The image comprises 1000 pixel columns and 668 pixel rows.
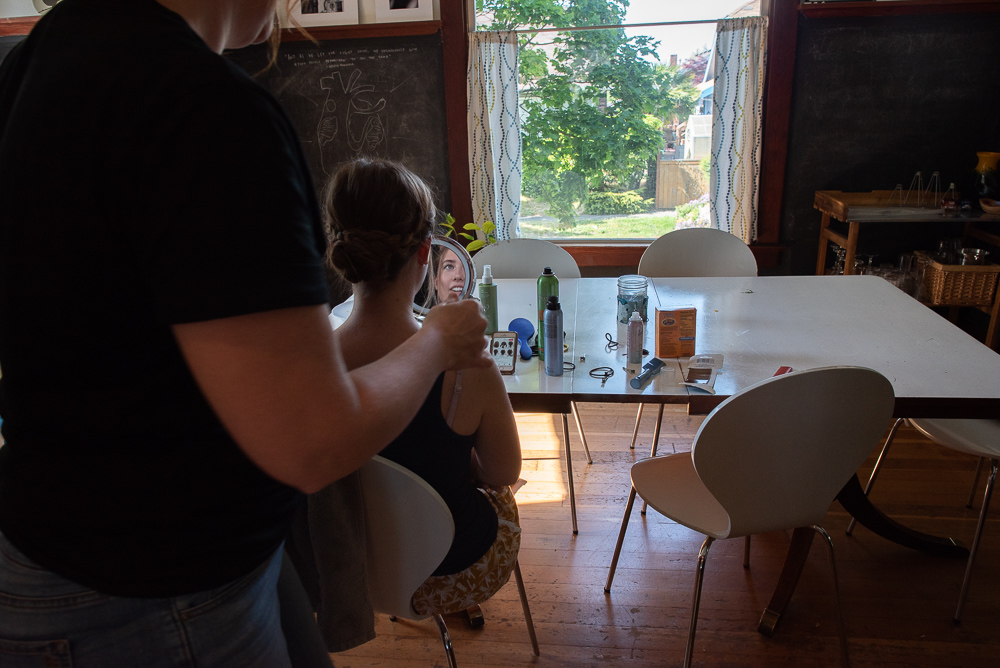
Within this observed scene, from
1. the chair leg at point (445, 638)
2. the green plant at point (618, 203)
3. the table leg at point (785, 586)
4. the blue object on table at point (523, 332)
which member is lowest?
the table leg at point (785, 586)

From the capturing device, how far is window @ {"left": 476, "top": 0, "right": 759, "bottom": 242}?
3781 mm

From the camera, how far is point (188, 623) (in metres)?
0.67

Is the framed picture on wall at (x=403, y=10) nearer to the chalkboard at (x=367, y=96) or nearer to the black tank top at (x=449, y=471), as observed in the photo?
the chalkboard at (x=367, y=96)

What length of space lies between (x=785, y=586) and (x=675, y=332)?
0.71m

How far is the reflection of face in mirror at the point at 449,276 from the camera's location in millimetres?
1852

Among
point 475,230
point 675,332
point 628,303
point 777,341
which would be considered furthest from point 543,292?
point 475,230

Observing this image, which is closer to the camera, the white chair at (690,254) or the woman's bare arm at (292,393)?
the woman's bare arm at (292,393)

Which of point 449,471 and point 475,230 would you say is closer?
point 449,471

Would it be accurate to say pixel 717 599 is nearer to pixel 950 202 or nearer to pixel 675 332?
pixel 675 332

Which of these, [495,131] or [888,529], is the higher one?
→ [495,131]

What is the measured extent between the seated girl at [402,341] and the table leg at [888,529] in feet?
3.50

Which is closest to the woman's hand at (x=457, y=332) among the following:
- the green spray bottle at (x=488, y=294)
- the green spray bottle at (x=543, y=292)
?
the green spray bottle at (x=543, y=292)

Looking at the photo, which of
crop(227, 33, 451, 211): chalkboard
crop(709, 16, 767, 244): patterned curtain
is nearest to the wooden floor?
crop(709, 16, 767, 244): patterned curtain

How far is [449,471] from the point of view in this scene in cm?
132
